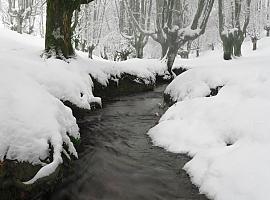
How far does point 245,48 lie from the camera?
36.0m

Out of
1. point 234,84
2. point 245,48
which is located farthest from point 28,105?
point 245,48

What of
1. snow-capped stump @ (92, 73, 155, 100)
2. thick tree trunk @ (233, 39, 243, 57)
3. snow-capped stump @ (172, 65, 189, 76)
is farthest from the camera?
snow-capped stump @ (172, 65, 189, 76)

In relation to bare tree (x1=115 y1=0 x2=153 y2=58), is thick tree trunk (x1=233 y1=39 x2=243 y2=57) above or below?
below

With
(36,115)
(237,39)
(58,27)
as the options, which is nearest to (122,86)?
(58,27)

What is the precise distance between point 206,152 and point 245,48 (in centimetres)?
3334

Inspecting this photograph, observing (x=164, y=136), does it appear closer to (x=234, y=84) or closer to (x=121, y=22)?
(x=234, y=84)

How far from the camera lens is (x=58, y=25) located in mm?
10445

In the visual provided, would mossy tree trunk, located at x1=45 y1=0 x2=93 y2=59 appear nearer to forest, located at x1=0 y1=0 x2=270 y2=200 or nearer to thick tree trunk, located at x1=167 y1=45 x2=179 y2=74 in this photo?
forest, located at x1=0 y1=0 x2=270 y2=200

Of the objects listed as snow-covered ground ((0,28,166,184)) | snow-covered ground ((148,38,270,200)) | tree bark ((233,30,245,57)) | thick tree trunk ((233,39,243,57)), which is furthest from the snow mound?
thick tree trunk ((233,39,243,57))

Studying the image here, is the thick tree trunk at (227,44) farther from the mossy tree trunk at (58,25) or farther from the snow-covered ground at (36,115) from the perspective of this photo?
the snow-covered ground at (36,115)

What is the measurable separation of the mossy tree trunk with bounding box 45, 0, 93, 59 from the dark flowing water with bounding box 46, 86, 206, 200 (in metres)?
3.21

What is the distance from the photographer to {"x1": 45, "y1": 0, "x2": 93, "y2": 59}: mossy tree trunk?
10.3m

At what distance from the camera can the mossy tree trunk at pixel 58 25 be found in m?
10.3

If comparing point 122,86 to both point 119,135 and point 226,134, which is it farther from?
point 226,134
